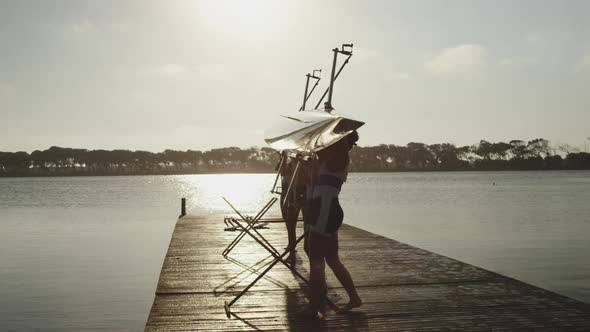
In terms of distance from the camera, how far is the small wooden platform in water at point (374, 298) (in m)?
5.78

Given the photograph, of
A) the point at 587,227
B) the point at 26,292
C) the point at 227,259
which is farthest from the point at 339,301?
the point at 587,227

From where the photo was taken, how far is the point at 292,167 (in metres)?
8.41

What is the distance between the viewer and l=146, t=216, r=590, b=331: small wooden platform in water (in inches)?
227

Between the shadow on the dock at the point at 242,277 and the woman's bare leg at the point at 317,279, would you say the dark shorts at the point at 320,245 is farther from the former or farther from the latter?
the shadow on the dock at the point at 242,277

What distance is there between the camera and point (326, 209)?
567cm

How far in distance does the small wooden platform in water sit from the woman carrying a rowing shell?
1.99 ft

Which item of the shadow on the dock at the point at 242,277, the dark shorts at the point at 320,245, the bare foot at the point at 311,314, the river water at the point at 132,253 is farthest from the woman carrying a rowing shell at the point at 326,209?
the river water at the point at 132,253

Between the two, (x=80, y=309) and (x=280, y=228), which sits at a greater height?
(x=280, y=228)

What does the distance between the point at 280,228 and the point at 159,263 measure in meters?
5.95

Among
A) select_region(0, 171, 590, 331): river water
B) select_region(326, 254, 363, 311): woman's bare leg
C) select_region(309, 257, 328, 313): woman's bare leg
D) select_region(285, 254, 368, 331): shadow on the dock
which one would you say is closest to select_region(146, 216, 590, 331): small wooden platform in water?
select_region(285, 254, 368, 331): shadow on the dock

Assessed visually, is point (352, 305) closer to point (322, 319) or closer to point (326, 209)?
point (322, 319)

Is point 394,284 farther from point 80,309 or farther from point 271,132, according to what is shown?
point 80,309

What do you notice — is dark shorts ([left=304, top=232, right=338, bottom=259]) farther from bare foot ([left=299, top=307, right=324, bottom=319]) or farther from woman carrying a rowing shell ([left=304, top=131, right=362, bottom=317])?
bare foot ([left=299, top=307, right=324, bottom=319])

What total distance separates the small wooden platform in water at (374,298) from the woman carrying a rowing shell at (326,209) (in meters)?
0.61
